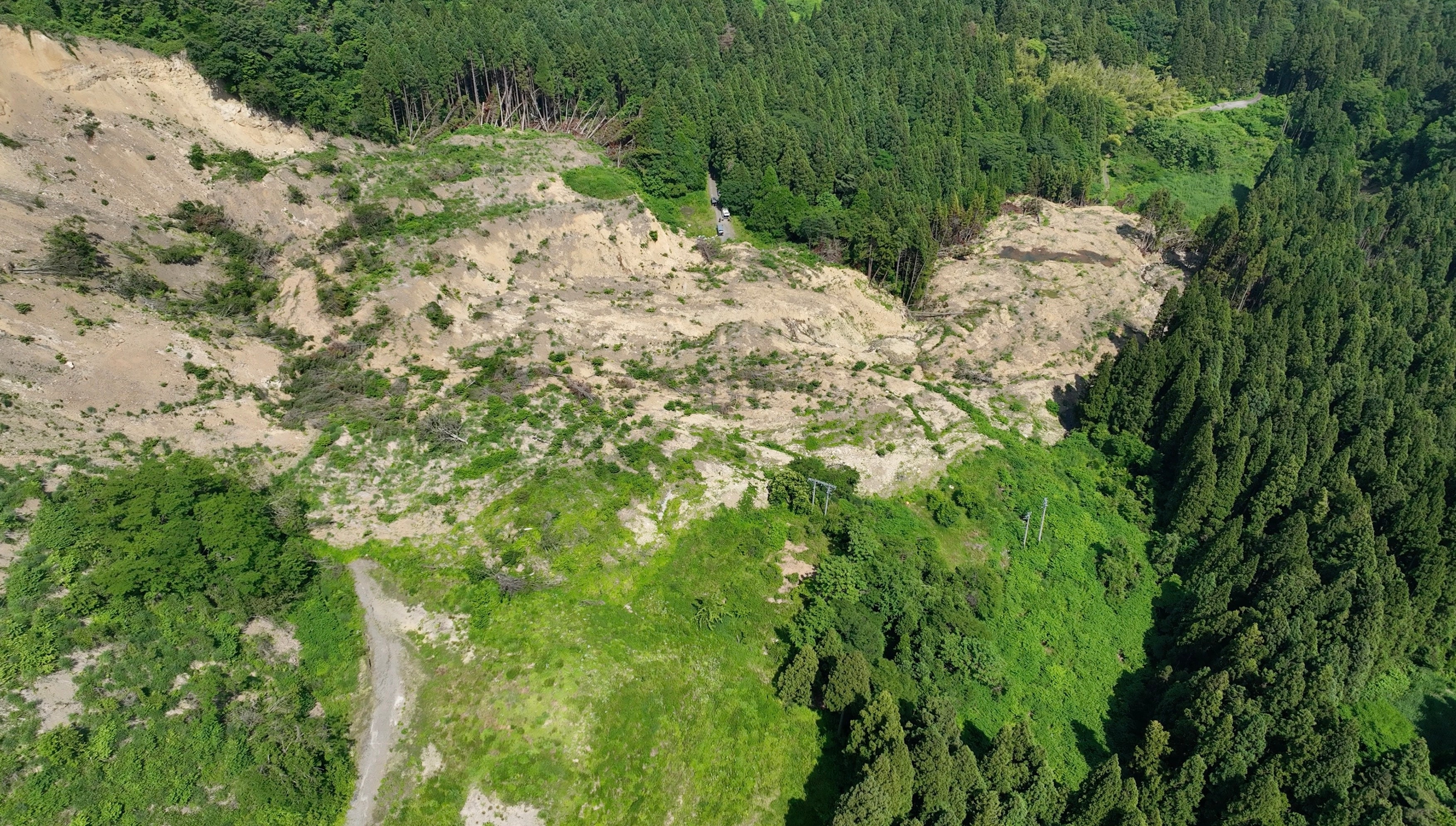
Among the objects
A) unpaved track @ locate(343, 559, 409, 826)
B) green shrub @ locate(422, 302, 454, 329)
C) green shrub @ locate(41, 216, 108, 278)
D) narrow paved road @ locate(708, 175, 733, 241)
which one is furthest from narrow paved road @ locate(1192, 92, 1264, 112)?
green shrub @ locate(41, 216, 108, 278)

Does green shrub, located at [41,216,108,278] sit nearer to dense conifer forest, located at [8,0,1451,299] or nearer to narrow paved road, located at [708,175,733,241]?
dense conifer forest, located at [8,0,1451,299]

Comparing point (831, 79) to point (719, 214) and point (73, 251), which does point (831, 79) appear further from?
point (73, 251)

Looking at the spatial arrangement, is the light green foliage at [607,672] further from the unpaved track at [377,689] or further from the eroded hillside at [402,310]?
the eroded hillside at [402,310]

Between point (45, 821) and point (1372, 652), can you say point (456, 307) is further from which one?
point (1372, 652)

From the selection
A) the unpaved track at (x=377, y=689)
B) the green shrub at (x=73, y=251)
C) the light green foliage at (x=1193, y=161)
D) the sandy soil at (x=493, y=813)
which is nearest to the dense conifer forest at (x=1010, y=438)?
the unpaved track at (x=377, y=689)

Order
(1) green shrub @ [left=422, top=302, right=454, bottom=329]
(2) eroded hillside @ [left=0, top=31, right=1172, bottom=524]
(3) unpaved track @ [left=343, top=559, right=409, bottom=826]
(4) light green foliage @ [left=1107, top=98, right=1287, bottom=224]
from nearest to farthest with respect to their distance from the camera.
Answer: (3) unpaved track @ [left=343, top=559, right=409, bottom=826]
(2) eroded hillside @ [left=0, top=31, right=1172, bottom=524]
(1) green shrub @ [left=422, top=302, right=454, bottom=329]
(4) light green foliage @ [left=1107, top=98, right=1287, bottom=224]

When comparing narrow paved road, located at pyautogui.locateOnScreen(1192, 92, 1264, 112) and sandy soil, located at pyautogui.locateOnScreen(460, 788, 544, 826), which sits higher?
narrow paved road, located at pyautogui.locateOnScreen(1192, 92, 1264, 112)

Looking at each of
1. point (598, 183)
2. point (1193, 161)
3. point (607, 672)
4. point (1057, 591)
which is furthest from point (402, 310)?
point (1193, 161)
